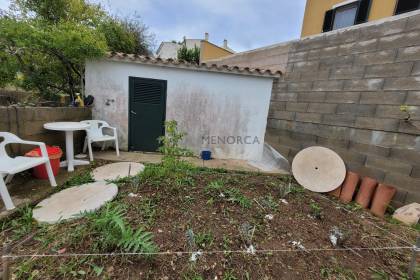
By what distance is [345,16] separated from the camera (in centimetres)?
537

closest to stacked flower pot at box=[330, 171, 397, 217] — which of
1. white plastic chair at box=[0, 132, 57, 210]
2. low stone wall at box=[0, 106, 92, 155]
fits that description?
white plastic chair at box=[0, 132, 57, 210]

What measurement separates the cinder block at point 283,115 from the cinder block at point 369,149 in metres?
1.45

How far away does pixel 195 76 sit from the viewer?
4703mm

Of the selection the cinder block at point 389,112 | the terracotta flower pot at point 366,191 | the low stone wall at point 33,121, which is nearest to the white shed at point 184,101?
the low stone wall at point 33,121

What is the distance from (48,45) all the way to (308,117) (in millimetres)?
5590

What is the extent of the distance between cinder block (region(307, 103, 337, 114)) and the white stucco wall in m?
1.17

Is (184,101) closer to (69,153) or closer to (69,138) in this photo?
(69,138)

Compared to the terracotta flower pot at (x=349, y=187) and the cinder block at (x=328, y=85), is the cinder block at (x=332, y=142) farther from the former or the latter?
the cinder block at (x=328, y=85)

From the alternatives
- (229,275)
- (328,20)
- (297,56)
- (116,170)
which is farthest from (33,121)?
(328,20)

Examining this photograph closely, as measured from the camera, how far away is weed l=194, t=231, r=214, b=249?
1952 mm

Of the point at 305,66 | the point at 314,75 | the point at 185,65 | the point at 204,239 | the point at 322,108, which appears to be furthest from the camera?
the point at 185,65

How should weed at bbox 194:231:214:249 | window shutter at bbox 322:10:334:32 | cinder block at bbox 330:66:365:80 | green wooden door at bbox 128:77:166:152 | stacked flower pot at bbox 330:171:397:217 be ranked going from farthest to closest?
window shutter at bbox 322:10:334:32 < green wooden door at bbox 128:77:166:152 < cinder block at bbox 330:66:365:80 < stacked flower pot at bbox 330:171:397:217 < weed at bbox 194:231:214:249

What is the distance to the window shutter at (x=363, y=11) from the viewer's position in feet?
16.1

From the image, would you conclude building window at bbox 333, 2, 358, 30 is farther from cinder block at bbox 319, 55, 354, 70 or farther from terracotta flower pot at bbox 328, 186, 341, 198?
terracotta flower pot at bbox 328, 186, 341, 198
